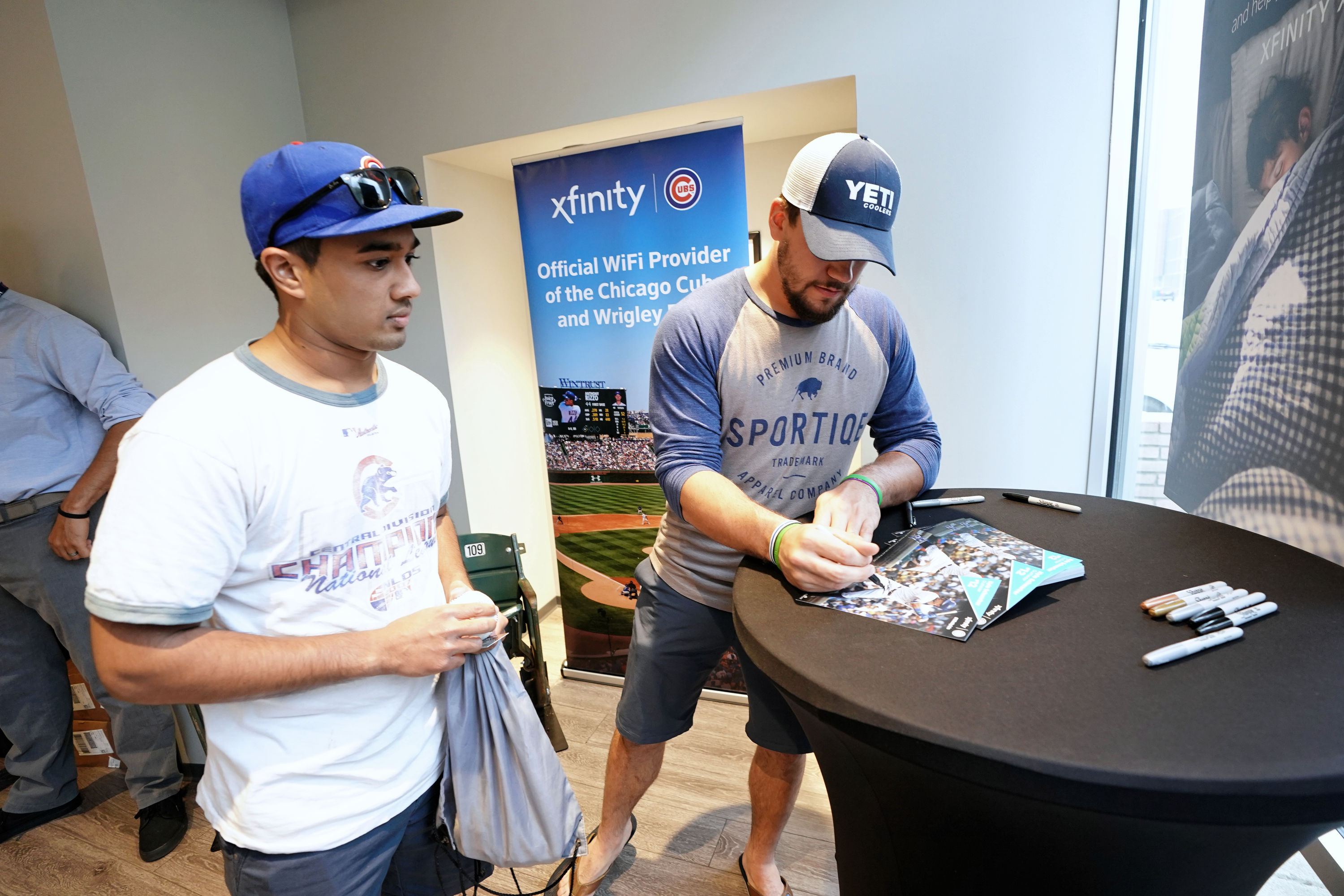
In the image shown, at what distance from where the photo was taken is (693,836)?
204 cm

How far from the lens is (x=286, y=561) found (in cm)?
92

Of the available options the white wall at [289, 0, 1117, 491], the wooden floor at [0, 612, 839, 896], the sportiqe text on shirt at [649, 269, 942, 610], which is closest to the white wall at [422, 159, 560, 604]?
the white wall at [289, 0, 1117, 491]

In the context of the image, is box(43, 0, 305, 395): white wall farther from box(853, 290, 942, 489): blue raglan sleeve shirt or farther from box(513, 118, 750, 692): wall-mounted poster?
box(853, 290, 942, 489): blue raglan sleeve shirt

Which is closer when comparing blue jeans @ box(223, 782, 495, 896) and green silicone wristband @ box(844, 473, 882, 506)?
blue jeans @ box(223, 782, 495, 896)

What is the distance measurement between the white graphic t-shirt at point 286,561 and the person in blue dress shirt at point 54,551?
5.29ft

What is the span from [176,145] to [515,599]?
2.15m

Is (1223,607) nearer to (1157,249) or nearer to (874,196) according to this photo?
(874,196)

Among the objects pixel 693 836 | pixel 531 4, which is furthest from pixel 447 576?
pixel 531 4

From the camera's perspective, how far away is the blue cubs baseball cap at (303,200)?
0.91m

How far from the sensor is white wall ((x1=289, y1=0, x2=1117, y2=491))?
6.41 feet

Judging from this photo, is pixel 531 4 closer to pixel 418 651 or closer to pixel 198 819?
pixel 418 651

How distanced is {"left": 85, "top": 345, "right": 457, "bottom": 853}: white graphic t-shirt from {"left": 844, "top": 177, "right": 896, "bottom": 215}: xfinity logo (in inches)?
33.8

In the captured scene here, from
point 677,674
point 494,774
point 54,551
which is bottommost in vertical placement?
point 677,674

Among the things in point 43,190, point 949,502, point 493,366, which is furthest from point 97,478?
point 949,502
